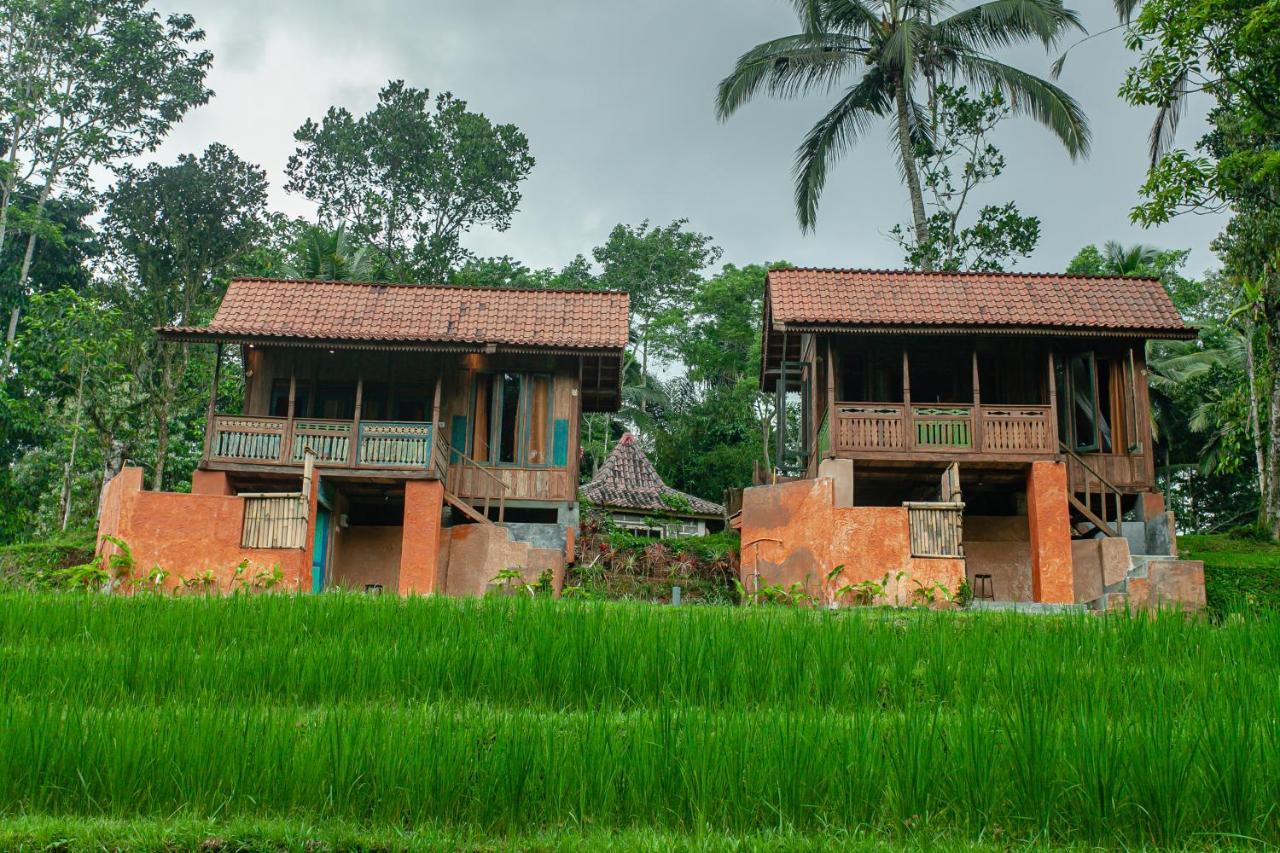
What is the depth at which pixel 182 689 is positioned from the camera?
22.1 feet

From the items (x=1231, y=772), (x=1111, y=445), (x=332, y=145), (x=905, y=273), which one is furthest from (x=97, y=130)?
(x=1231, y=772)

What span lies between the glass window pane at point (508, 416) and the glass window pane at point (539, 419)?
25 cm

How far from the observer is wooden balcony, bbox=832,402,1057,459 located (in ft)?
53.4

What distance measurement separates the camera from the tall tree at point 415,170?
31.5m

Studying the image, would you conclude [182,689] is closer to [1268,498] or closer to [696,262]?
[1268,498]

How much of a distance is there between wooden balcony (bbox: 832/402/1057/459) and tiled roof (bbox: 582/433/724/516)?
7.96 metres

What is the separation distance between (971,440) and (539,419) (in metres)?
6.57

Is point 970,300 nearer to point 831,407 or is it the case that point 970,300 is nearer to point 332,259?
point 831,407

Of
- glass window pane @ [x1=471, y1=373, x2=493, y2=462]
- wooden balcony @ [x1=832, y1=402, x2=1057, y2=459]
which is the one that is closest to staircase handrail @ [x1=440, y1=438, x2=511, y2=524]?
glass window pane @ [x1=471, y1=373, x2=493, y2=462]

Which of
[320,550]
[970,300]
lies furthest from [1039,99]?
[320,550]

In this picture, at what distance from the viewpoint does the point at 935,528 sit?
14.1 m

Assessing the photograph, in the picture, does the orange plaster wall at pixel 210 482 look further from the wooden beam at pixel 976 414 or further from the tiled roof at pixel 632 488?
the wooden beam at pixel 976 414

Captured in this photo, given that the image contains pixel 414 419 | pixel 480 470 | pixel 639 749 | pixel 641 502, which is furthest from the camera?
pixel 641 502

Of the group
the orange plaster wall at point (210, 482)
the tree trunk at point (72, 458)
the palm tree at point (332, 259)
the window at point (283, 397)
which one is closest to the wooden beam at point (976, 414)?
the window at point (283, 397)
